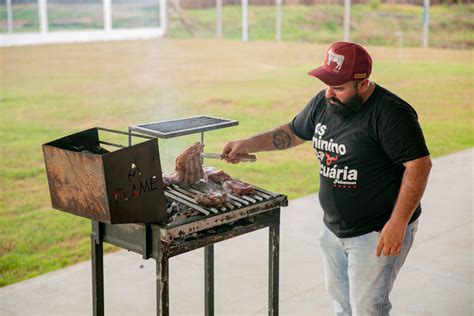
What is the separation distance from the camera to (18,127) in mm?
11242

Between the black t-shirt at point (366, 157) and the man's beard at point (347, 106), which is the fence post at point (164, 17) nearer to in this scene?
the black t-shirt at point (366, 157)

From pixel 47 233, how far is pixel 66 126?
182 inches

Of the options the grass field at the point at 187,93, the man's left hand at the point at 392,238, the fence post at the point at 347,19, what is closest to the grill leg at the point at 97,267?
the man's left hand at the point at 392,238

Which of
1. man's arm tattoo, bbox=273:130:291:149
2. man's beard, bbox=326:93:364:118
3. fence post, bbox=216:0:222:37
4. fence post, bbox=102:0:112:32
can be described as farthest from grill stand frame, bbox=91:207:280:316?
fence post, bbox=216:0:222:37

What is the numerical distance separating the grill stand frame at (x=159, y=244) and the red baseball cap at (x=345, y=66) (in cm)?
76

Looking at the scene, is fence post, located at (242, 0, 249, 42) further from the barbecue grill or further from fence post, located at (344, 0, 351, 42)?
the barbecue grill

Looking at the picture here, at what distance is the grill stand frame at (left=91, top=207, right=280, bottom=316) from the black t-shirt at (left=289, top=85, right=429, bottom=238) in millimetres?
355

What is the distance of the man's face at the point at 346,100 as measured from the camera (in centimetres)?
346

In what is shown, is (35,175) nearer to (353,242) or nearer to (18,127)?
(18,127)

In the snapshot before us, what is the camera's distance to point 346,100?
348 cm

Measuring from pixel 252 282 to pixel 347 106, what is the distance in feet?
7.04

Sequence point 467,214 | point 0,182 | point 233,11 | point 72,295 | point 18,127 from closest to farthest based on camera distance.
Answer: point 72,295, point 467,214, point 0,182, point 18,127, point 233,11

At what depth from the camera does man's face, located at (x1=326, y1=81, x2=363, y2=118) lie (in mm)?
3463

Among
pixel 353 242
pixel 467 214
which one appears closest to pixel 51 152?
pixel 353 242
